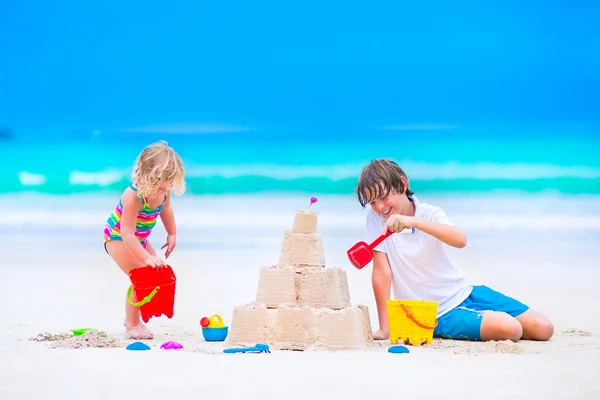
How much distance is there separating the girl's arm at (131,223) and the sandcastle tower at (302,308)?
2.12 feet

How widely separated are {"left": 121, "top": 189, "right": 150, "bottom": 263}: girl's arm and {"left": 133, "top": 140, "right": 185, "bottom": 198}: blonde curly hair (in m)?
0.08

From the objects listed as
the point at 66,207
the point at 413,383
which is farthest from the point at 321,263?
the point at 66,207

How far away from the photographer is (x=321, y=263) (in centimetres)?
472

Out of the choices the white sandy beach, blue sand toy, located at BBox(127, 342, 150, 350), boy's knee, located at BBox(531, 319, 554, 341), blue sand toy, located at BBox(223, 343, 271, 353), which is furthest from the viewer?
boy's knee, located at BBox(531, 319, 554, 341)

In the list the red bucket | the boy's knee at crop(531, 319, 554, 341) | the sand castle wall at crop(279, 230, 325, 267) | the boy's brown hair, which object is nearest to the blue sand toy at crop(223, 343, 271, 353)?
the sand castle wall at crop(279, 230, 325, 267)

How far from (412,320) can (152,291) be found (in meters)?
1.34

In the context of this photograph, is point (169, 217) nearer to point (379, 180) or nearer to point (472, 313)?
point (379, 180)

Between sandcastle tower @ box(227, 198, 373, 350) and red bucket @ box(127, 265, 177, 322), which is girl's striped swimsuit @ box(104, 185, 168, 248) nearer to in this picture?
red bucket @ box(127, 265, 177, 322)

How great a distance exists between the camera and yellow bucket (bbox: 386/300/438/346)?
Answer: 15.1ft

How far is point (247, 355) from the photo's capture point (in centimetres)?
424

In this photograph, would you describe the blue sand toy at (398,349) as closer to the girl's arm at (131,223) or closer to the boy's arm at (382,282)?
the boy's arm at (382,282)

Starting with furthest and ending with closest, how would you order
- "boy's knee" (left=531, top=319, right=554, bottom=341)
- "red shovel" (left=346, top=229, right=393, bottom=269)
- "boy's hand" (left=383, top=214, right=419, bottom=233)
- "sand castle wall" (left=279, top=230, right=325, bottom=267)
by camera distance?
1. "boy's knee" (left=531, top=319, right=554, bottom=341)
2. "red shovel" (left=346, top=229, right=393, bottom=269)
3. "sand castle wall" (left=279, top=230, right=325, bottom=267)
4. "boy's hand" (left=383, top=214, right=419, bottom=233)

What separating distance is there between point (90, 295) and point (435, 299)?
9.95 feet

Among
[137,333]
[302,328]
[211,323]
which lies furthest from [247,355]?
[137,333]
